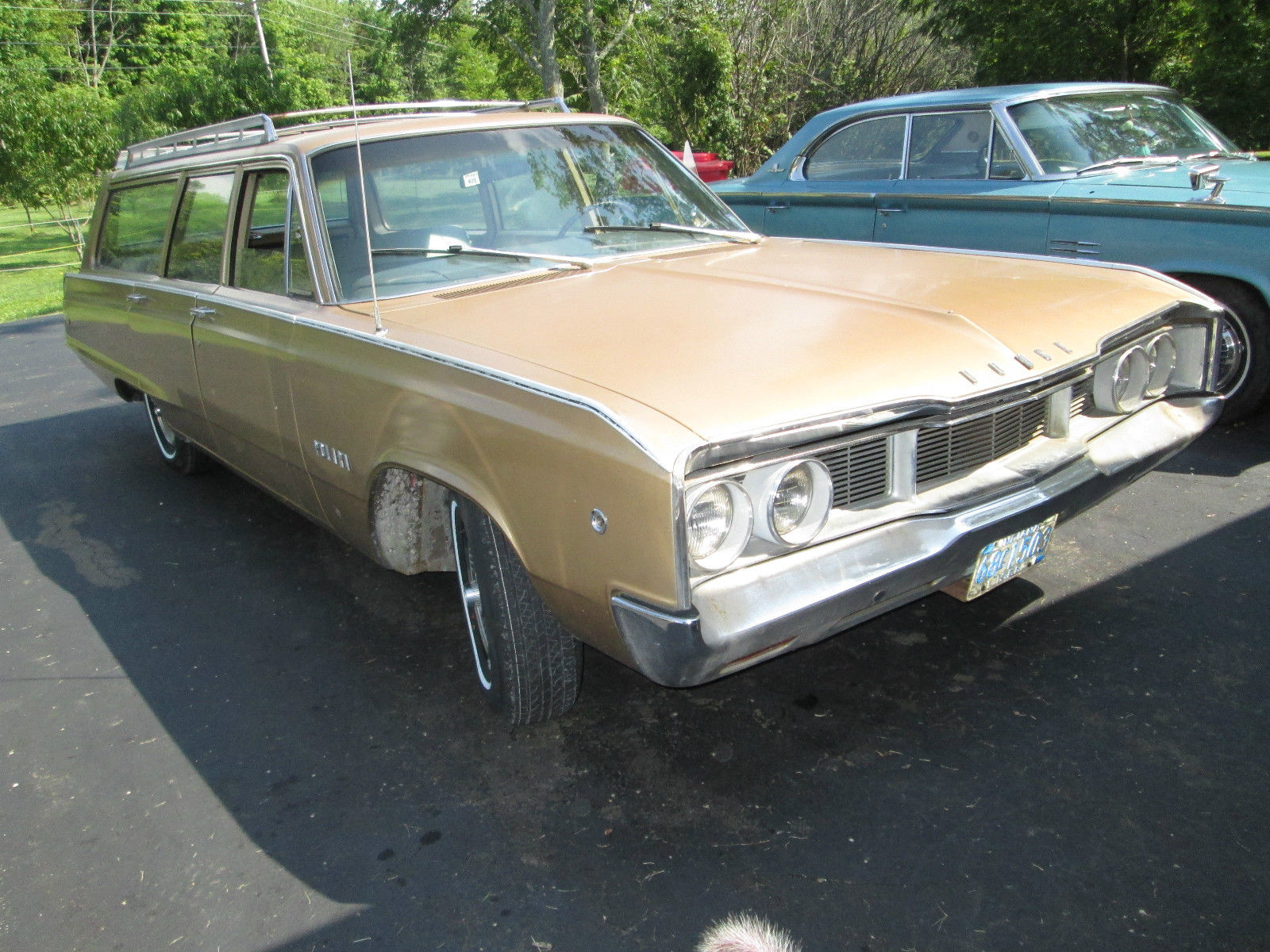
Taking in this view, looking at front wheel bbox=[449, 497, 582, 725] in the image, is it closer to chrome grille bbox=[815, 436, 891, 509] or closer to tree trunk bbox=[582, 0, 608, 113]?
chrome grille bbox=[815, 436, 891, 509]

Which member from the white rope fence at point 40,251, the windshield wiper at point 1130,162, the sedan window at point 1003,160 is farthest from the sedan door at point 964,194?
the white rope fence at point 40,251

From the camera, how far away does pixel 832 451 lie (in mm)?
2279

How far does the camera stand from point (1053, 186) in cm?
526

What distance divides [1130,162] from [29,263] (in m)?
21.2

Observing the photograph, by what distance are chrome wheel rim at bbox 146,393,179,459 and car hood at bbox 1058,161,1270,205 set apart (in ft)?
15.8

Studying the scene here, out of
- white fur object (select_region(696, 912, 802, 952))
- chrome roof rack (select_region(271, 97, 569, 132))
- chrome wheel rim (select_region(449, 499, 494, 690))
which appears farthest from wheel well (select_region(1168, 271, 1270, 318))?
white fur object (select_region(696, 912, 802, 952))

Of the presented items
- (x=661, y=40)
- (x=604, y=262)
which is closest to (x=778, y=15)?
(x=661, y=40)

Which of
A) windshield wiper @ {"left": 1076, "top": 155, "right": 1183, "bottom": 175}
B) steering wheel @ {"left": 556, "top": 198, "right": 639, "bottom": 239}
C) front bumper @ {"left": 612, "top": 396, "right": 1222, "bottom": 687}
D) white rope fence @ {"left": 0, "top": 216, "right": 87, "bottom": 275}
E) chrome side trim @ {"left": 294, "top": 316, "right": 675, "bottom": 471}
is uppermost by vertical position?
steering wheel @ {"left": 556, "top": 198, "right": 639, "bottom": 239}

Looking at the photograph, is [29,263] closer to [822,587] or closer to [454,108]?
[454,108]

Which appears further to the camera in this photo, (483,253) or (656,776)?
(483,253)

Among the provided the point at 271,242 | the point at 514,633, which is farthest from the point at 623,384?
the point at 271,242

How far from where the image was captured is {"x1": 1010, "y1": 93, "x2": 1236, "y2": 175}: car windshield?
5457 mm

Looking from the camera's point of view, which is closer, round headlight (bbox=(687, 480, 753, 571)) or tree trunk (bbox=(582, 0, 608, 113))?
round headlight (bbox=(687, 480, 753, 571))

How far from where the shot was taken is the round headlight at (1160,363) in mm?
3141
